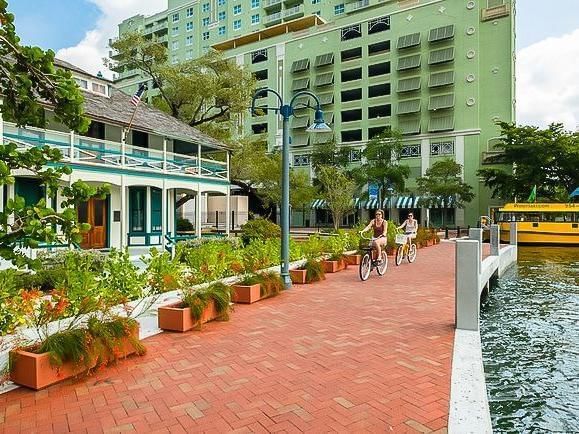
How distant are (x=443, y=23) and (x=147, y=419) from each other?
53341mm

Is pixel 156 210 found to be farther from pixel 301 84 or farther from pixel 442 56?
pixel 301 84

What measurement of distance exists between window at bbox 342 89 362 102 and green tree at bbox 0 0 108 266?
54.4 meters

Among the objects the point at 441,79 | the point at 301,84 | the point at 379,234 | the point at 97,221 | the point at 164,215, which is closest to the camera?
the point at 379,234

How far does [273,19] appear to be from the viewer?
64.2 m

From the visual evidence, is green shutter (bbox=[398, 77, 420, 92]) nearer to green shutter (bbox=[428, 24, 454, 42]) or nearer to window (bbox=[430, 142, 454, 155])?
green shutter (bbox=[428, 24, 454, 42])

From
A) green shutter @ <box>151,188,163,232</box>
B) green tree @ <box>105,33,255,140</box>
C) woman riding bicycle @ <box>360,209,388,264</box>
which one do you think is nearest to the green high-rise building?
green tree @ <box>105,33,255,140</box>

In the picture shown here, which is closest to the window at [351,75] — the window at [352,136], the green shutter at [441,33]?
the window at [352,136]

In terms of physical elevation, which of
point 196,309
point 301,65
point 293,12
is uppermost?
point 293,12

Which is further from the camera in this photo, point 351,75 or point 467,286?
point 351,75

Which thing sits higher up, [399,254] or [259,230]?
[259,230]

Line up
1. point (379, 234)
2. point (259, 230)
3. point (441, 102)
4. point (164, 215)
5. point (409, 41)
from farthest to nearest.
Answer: point (409, 41) < point (441, 102) < point (259, 230) < point (164, 215) < point (379, 234)

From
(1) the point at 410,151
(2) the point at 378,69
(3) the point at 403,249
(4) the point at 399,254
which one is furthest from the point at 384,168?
(4) the point at 399,254

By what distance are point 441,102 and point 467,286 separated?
1792 inches

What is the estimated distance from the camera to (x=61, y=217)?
7.11ft
